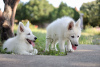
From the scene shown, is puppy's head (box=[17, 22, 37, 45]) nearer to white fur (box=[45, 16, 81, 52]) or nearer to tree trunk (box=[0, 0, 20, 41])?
white fur (box=[45, 16, 81, 52])

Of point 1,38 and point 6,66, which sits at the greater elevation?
point 1,38

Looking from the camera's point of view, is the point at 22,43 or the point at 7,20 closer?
the point at 22,43

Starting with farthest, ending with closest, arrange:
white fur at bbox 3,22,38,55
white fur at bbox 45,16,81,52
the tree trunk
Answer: the tree trunk, white fur at bbox 3,22,38,55, white fur at bbox 45,16,81,52

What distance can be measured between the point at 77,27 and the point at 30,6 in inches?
1131

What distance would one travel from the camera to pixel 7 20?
6.67m

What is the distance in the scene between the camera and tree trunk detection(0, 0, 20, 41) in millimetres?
6575

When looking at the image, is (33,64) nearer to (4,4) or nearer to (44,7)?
(4,4)

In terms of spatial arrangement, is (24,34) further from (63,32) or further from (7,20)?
(7,20)

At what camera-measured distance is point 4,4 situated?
6996 millimetres

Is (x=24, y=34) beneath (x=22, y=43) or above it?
above

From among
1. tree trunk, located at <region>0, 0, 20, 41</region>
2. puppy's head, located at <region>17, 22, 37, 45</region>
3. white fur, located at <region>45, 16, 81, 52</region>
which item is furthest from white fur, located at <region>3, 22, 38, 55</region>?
tree trunk, located at <region>0, 0, 20, 41</region>

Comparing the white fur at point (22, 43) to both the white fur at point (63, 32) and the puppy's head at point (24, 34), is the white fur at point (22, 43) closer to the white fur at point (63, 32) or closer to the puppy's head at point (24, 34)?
the puppy's head at point (24, 34)

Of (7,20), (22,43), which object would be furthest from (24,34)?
(7,20)

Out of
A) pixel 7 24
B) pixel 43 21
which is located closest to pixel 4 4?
pixel 7 24
